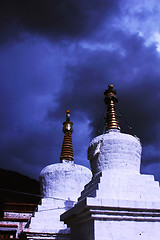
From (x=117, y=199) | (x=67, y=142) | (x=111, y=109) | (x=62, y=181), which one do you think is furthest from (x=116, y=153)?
(x=67, y=142)

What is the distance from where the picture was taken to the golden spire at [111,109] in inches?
351

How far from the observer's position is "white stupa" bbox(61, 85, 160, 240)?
5926 millimetres

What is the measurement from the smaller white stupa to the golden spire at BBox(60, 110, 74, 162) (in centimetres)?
192

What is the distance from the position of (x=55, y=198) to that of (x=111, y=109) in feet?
15.6

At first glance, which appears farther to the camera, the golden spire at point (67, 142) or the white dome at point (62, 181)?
the golden spire at point (67, 142)

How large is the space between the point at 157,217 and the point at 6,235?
10628 millimetres

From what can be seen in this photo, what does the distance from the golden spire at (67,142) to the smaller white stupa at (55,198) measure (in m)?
1.92

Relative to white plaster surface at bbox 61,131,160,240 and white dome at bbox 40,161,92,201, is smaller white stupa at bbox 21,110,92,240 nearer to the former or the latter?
white dome at bbox 40,161,92,201

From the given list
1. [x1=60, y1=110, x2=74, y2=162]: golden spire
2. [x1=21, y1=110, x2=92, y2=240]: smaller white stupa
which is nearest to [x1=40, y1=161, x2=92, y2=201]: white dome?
[x1=21, y1=110, x2=92, y2=240]: smaller white stupa

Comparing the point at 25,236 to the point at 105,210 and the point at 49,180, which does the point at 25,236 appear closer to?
the point at 49,180

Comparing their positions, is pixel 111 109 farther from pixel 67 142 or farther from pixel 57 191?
pixel 67 142

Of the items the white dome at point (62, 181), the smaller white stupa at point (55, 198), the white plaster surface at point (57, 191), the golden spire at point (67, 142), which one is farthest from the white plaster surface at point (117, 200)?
the golden spire at point (67, 142)

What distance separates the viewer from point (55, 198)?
10945 millimetres

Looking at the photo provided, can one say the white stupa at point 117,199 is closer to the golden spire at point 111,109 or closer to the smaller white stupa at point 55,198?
the golden spire at point 111,109
